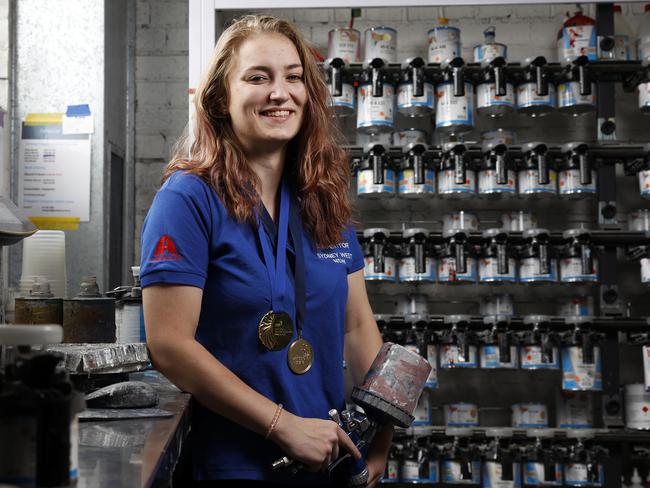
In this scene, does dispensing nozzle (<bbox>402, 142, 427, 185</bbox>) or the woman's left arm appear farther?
dispensing nozzle (<bbox>402, 142, 427, 185</bbox>)

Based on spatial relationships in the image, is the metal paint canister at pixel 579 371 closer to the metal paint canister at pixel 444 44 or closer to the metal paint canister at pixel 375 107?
the metal paint canister at pixel 375 107

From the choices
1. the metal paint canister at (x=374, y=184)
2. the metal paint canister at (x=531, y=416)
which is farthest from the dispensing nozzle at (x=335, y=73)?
the metal paint canister at (x=531, y=416)

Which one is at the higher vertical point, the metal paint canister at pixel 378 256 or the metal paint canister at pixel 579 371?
the metal paint canister at pixel 378 256

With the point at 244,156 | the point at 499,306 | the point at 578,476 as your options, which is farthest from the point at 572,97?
the point at 244,156

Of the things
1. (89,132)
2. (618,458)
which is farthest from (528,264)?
(89,132)

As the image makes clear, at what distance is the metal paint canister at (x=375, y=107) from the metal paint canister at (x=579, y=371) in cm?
133

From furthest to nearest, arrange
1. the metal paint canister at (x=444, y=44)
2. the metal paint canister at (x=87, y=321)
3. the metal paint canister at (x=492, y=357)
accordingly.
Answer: the metal paint canister at (x=444, y=44) < the metal paint canister at (x=492, y=357) < the metal paint canister at (x=87, y=321)

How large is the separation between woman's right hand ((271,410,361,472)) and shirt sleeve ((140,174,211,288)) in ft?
0.93

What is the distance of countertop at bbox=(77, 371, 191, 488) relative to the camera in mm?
893

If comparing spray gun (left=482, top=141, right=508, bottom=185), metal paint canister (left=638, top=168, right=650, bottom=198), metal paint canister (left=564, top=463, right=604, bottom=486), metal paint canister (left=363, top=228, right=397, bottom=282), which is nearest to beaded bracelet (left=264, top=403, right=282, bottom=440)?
metal paint canister (left=363, top=228, right=397, bottom=282)

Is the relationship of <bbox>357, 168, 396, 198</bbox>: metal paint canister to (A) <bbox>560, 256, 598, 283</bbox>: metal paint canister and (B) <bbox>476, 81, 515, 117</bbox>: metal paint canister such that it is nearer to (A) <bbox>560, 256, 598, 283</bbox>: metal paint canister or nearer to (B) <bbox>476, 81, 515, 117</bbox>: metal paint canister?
(B) <bbox>476, 81, 515, 117</bbox>: metal paint canister

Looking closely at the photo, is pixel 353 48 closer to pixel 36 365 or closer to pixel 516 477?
pixel 516 477

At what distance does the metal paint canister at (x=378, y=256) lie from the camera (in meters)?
3.56

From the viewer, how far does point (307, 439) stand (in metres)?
1.36
